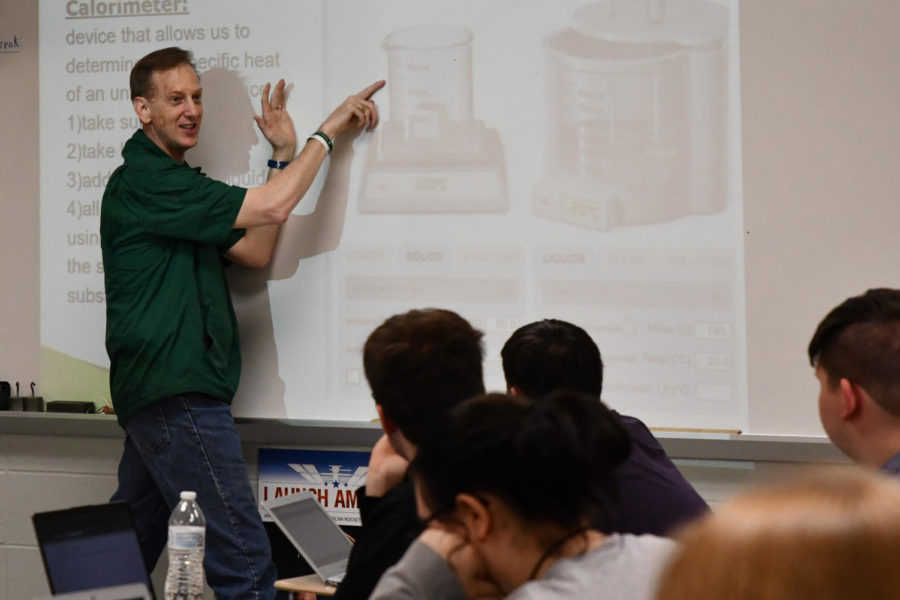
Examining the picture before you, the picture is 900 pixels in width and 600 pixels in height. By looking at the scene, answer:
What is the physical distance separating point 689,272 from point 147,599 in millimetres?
1971

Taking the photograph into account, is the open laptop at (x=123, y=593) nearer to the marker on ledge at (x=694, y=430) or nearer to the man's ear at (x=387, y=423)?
the man's ear at (x=387, y=423)

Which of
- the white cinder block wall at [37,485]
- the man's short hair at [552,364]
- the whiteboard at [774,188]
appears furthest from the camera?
the white cinder block wall at [37,485]

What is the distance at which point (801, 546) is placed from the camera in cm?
54

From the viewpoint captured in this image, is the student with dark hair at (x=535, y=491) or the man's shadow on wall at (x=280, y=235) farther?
the man's shadow on wall at (x=280, y=235)

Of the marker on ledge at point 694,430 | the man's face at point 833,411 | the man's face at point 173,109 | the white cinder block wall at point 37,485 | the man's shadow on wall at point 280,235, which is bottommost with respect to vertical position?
the white cinder block wall at point 37,485

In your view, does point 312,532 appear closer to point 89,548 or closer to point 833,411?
point 89,548

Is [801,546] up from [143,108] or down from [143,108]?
down

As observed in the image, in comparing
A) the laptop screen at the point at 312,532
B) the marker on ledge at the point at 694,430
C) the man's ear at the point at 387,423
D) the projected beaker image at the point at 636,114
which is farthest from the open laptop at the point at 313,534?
the projected beaker image at the point at 636,114

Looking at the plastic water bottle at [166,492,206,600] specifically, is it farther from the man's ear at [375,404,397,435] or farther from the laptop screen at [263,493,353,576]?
the man's ear at [375,404,397,435]

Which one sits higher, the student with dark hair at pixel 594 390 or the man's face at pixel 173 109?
the man's face at pixel 173 109

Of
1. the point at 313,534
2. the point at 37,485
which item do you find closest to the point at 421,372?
the point at 313,534

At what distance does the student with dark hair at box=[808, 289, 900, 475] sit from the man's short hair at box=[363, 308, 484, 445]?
69 cm

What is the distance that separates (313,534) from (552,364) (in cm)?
66

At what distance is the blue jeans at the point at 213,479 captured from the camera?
122 inches
